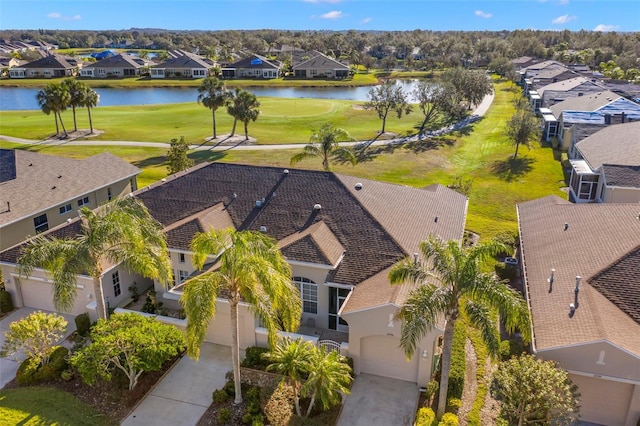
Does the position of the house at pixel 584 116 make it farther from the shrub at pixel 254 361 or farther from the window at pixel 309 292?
the shrub at pixel 254 361

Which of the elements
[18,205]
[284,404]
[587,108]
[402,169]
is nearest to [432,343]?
[284,404]

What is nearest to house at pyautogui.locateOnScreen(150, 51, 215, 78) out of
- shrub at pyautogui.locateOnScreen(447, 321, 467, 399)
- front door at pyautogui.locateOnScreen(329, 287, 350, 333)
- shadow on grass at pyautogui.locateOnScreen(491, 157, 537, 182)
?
shadow on grass at pyautogui.locateOnScreen(491, 157, 537, 182)

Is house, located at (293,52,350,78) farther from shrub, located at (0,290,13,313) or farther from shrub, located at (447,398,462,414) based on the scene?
shrub, located at (447,398,462,414)

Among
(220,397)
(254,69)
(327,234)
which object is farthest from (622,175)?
(254,69)

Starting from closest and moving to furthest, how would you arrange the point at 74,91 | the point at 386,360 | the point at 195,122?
1. the point at 386,360
2. the point at 74,91
3. the point at 195,122

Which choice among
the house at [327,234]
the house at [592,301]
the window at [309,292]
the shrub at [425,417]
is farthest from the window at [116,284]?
the house at [592,301]

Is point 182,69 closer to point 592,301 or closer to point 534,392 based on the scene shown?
point 592,301

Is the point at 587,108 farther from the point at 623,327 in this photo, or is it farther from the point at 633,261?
the point at 623,327
